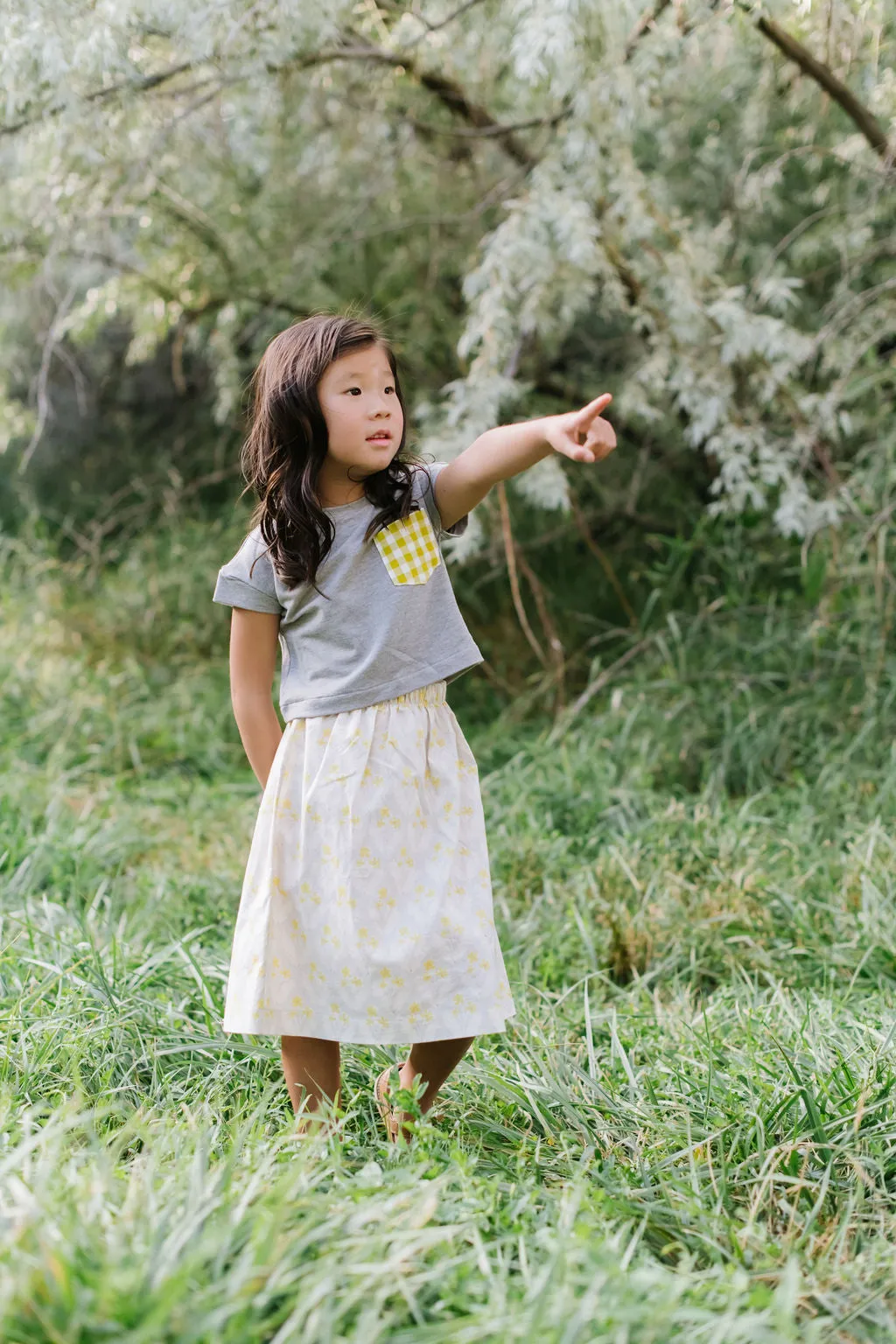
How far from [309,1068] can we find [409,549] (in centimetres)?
83

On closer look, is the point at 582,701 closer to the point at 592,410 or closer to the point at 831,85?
the point at 831,85

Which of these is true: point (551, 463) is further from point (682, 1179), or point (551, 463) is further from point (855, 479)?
point (682, 1179)

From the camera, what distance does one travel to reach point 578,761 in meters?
3.98

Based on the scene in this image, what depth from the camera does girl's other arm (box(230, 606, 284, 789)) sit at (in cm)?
206

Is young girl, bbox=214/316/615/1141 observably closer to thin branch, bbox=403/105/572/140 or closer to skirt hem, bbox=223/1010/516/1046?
skirt hem, bbox=223/1010/516/1046

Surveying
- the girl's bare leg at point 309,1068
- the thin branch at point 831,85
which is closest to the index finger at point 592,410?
the girl's bare leg at point 309,1068

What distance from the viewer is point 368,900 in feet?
6.35

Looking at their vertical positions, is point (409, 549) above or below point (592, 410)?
below

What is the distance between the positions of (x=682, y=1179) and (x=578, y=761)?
84.2 inches

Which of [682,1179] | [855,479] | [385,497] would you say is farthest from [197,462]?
[682,1179]

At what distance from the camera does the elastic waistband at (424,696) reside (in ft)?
6.55

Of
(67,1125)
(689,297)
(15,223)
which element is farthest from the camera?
(15,223)

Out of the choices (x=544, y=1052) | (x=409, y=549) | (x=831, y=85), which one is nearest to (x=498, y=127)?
(x=831, y=85)

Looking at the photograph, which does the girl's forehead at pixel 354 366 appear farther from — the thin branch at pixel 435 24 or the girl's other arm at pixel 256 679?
the thin branch at pixel 435 24
